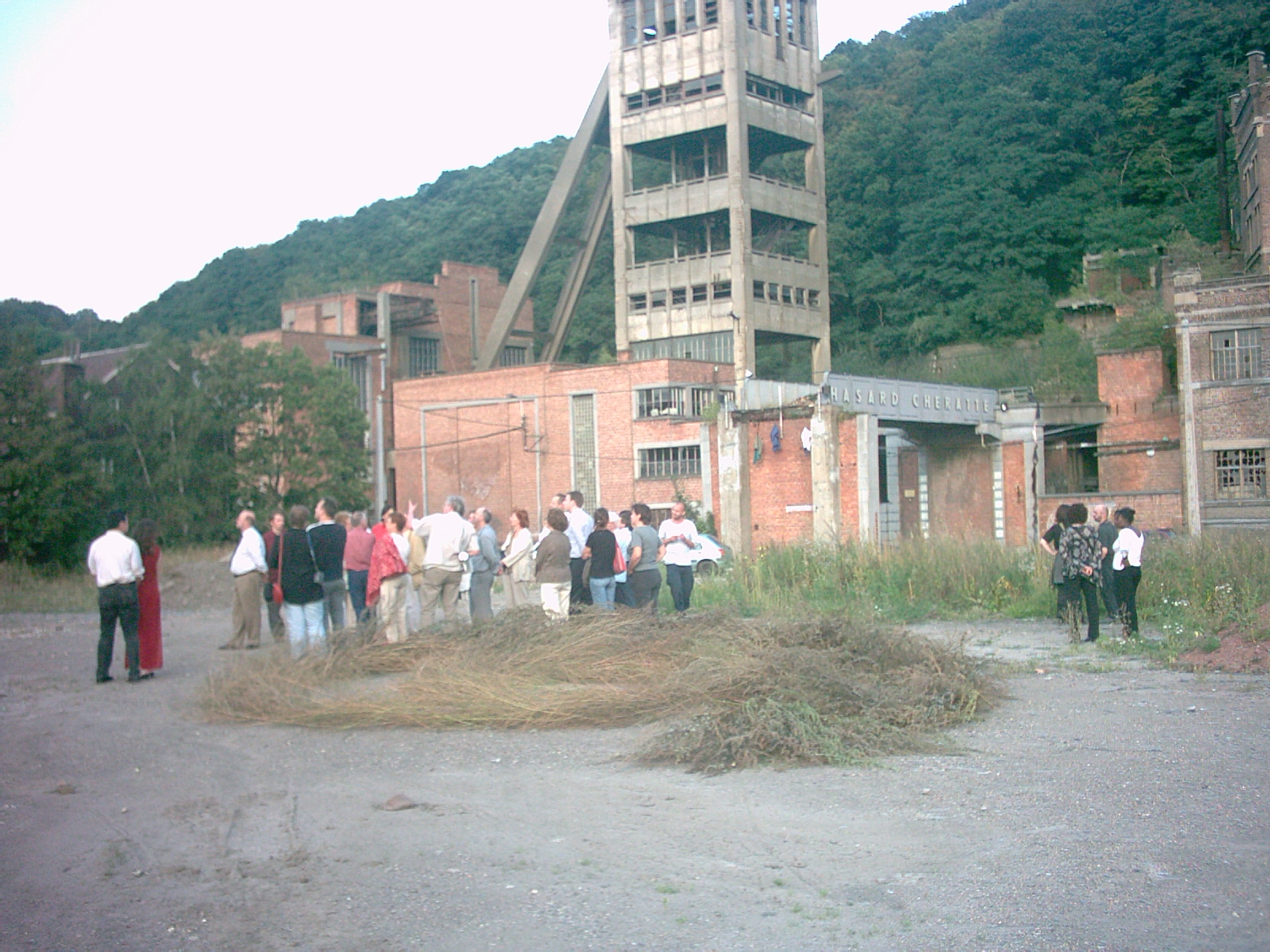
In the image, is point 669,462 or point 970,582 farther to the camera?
point 669,462

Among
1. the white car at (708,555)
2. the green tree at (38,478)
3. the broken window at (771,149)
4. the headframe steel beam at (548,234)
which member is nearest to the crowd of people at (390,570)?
the white car at (708,555)

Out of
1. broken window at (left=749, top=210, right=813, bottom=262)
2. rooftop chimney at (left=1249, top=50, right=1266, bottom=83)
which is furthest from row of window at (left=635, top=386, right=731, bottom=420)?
rooftop chimney at (left=1249, top=50, right=1266, bottom=83)

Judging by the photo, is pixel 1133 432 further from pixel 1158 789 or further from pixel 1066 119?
pixel 1158 789

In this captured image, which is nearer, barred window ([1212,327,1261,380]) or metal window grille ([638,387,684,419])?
barred window ([1212,327,1261,380])

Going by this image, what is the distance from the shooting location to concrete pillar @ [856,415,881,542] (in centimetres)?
3366

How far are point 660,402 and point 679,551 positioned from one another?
33622 mm

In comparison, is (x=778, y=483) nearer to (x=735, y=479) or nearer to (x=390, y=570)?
(x=735, y=479)

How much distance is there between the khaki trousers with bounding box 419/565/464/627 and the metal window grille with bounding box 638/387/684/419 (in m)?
34.3

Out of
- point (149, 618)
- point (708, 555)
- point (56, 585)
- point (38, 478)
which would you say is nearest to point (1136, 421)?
point (708, 555)

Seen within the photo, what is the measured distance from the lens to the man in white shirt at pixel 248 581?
46.6ft

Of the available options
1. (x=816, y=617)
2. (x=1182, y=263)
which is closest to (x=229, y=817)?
(x=816, y=617)

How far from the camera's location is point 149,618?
41.3ft

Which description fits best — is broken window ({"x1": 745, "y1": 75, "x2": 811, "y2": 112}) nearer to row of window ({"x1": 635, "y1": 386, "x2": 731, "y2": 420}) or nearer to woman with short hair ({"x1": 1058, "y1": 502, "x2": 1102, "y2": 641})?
row of window ({"x1": 635, "y1": 386, "x2": 731, "y2": 420})

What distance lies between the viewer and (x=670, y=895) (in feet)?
16.6
